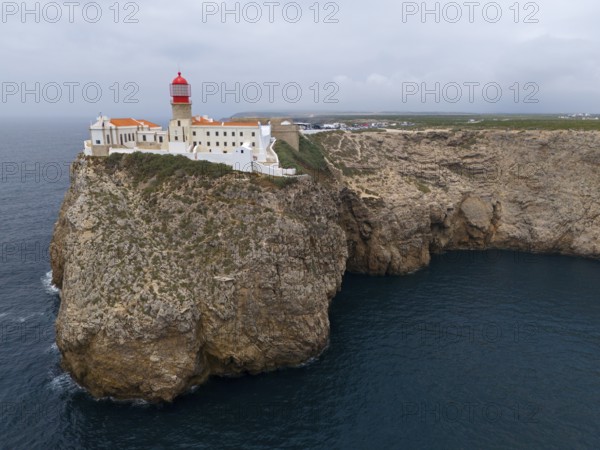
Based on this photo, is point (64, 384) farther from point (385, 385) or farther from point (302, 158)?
point (302, 158)

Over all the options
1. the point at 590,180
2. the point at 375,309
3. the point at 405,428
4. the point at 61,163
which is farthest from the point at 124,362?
the point at 61,163

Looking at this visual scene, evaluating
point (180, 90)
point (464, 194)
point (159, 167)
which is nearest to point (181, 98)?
point (180, 90)

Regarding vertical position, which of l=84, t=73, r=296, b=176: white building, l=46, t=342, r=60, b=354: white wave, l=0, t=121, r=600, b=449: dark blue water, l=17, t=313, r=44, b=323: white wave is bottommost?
l=0, t=121, r=600, b=449: dark blue water

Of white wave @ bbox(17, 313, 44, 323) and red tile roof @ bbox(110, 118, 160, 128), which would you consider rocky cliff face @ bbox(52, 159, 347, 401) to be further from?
white wave @ bbox(17, 313, 44, 323)

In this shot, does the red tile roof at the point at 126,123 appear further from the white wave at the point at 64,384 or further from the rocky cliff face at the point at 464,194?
the white wave at the point at 64,384

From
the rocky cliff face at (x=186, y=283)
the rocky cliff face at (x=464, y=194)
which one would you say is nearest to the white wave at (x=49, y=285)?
the rocky cliff face at (x=186, y=283)

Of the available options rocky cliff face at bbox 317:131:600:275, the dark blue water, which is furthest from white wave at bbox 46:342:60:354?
rocky cliff face at bbox 317:131:600:275
